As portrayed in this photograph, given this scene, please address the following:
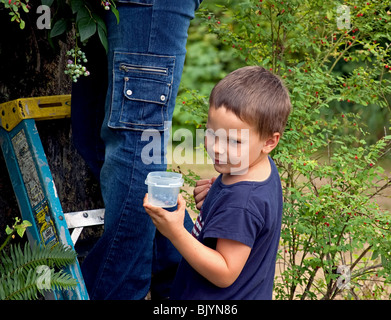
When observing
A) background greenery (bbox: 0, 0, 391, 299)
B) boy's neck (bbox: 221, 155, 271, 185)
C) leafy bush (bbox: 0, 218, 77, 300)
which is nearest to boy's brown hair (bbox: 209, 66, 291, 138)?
boy's neck (bbox: 221, 155, 271, 185)

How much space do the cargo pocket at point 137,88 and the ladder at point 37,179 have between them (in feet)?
1.33

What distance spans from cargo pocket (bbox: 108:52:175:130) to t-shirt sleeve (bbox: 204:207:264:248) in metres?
0.55

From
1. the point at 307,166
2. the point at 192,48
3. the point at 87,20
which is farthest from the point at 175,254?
the point at 192,48

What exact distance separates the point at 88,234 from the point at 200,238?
93 centimetres

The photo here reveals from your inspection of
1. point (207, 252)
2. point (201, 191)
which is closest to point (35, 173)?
point (201, 191)

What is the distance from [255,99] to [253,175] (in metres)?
0.25

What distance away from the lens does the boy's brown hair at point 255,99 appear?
5.90 ft

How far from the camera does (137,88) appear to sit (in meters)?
2.09

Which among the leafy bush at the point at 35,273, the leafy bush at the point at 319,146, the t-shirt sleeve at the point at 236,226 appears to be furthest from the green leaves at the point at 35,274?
the leafy bush at the point at 319,146

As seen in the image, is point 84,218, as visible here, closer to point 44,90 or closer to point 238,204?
point 44,90

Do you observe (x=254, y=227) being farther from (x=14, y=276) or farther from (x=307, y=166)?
(x=307, y=166)

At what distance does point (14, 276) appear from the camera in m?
2.07

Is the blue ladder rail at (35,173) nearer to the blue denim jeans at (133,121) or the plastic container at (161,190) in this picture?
the blue denim jeans at (133,121)

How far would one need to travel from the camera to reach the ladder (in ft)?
7.29
